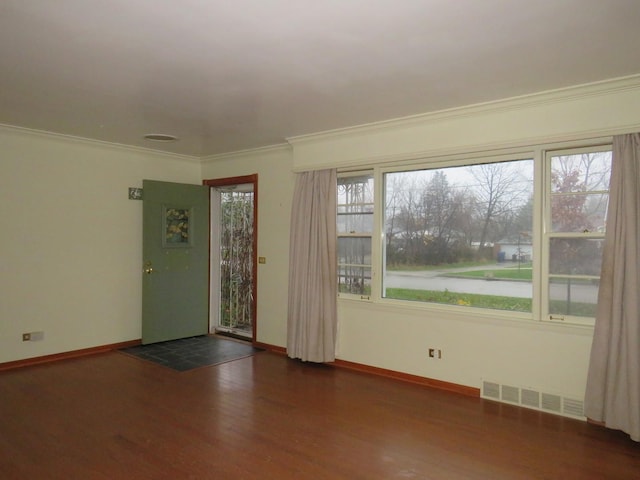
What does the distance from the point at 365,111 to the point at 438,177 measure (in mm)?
960

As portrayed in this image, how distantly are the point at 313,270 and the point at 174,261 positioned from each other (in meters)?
2.10

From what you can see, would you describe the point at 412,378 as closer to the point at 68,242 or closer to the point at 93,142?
the point at 68,242

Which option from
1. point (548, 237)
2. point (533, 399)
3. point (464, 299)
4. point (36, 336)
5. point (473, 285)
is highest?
point (548, 237)

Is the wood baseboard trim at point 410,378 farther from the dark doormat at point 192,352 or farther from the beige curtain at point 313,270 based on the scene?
the dark doormat at point 192,352

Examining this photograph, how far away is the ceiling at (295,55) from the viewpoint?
2.15 m

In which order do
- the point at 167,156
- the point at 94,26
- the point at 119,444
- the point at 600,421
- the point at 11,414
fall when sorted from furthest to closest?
the point at 167,156, the point at 11,414, the point at 600,421, the point at 119,444, the point at 94,26

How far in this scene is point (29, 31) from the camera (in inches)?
92.7

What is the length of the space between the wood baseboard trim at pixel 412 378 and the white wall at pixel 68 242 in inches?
112

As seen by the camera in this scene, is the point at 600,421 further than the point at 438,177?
No

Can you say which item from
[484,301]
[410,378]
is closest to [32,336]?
[410,378]

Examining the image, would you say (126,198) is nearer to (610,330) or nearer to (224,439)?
(224,439)

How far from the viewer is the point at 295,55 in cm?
266

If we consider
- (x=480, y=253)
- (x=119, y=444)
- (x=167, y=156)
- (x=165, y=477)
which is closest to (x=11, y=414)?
(x=119, y=444)

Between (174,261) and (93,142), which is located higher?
(93,142)
